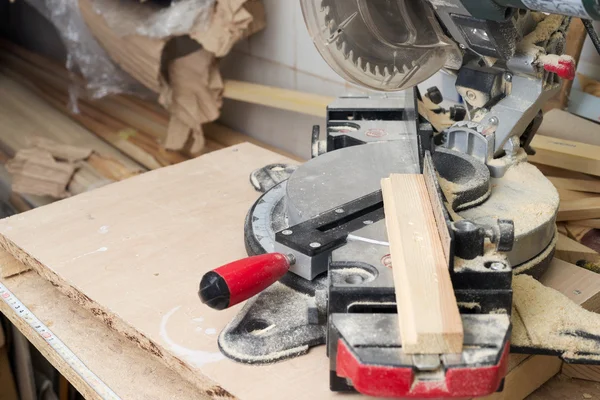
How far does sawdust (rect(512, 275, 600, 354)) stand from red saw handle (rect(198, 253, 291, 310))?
0.97 ft

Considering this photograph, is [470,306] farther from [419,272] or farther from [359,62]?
[359,62]

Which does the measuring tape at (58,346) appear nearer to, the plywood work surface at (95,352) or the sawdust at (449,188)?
the plywood work surface at (95,352)

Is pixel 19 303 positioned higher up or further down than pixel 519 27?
further down

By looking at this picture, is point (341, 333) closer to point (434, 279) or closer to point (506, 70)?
point (434, 279)

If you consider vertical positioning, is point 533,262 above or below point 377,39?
below

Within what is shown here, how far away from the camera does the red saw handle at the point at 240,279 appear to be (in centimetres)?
84

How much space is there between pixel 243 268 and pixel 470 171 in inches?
13.8

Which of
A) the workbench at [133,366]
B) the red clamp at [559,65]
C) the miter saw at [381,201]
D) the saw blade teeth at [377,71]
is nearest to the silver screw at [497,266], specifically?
the miter saw at [381,201]

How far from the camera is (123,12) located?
233 cm

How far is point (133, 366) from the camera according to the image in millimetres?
958

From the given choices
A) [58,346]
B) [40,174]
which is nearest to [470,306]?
[58,346]

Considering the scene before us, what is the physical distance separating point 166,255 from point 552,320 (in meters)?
0.57

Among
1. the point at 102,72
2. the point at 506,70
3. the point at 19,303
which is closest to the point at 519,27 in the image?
the point at 506,70

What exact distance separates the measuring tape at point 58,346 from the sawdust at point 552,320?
1.68 feet
